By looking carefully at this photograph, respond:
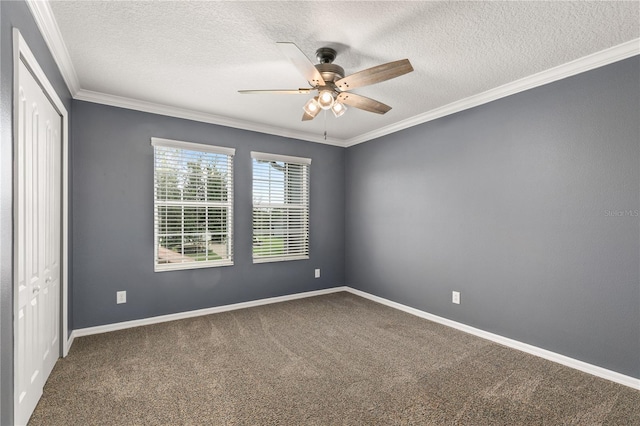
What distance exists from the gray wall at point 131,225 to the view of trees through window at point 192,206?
12 cm

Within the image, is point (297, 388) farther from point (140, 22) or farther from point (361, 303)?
point (140, 22)

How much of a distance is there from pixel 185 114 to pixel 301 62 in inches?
92.0

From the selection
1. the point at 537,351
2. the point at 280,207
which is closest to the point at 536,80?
the point at 537,351

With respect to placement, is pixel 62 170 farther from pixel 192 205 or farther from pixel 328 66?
pixel 328 66

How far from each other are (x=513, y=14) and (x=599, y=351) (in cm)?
260

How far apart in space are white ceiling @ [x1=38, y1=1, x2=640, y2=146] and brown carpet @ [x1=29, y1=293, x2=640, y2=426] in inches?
97.3

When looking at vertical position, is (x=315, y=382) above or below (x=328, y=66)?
below

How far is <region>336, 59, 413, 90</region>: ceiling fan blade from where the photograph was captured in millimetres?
2049

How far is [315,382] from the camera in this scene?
2.42 meters

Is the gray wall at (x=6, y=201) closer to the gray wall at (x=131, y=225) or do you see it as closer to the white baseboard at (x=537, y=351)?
the gray wall at (x=131, y=225)

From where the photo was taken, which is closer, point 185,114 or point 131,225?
point 131,225

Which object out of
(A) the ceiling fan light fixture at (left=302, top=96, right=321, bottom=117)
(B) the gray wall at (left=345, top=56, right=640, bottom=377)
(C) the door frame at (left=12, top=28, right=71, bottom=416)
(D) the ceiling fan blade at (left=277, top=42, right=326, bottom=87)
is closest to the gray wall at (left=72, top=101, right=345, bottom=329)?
(C) the door frame at (left=12, top=28, right=71, bottom=416)

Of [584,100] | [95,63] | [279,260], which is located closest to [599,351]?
[584,100]

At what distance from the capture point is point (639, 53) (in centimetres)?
234
